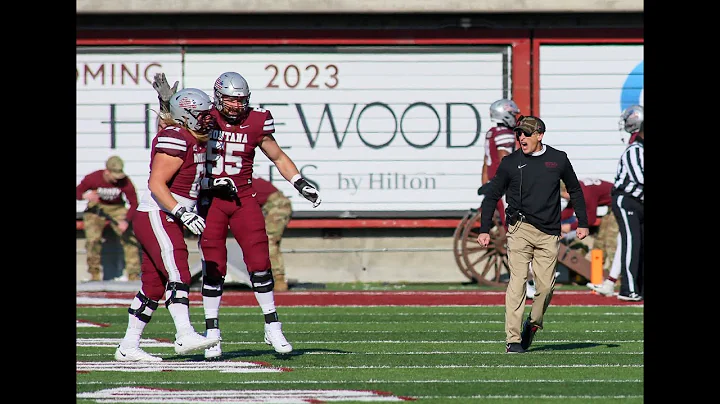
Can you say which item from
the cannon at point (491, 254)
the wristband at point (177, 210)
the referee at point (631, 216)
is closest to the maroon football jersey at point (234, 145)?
the wristband at point (177, 210)

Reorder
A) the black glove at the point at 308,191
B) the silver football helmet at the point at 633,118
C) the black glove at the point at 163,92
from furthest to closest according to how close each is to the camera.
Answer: the silver football helmet at the point at 633,118, the black glove at the point at 308,191, the black glove at the point at 163,92

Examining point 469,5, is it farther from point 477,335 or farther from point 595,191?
point 477,335

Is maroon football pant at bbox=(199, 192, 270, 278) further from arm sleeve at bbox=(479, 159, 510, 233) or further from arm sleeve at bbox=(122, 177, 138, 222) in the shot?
arm sleeve at bbox=(122, 177, 138, 222)

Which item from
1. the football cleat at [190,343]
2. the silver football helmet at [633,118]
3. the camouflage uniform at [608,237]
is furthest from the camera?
the camouflage uniform at [608,237]

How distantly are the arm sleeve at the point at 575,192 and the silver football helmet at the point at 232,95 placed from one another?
7.91ft

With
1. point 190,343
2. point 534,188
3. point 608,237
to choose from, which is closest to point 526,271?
point 534,188

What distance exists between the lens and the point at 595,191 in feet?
60.1

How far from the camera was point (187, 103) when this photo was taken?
9680mm

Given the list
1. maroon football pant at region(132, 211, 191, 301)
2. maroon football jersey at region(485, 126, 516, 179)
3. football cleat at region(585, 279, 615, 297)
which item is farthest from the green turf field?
maroon football jersey at region(485, 126, 516, 179)

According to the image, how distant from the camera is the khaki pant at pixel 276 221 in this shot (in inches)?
680

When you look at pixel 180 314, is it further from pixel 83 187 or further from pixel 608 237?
pixel 608 237

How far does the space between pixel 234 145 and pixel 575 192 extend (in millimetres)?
2545

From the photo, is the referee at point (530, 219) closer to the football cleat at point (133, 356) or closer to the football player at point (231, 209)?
the football player at point (231, 209)
